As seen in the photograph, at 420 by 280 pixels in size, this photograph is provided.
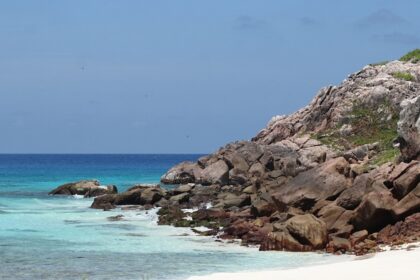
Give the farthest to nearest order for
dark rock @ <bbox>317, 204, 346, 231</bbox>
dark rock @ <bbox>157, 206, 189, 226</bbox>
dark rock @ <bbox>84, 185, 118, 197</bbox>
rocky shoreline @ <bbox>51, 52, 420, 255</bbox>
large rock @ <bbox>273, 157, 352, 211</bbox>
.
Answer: dark rock @ <bbox>84, 185, 118, 197</bbox>
dark rock @ <bbox>157, 206, 189, 226</bbox>
large rock @ <bbox>273, 157, 352, 211</bbox>
dark rock @ <bbox>317, 204, 346, 231</bbox>
rocky shoreline @ <bbox>51, 52, 420, 255</bbox>

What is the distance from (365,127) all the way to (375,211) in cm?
4450

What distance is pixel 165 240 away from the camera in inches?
1528

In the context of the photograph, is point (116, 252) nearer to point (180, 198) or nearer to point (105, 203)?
point (180, 198)

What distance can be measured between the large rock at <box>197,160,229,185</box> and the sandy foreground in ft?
162

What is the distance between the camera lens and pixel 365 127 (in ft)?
249

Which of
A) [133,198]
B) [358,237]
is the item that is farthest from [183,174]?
[358,237]

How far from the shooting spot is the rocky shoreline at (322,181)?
32938 millimetres

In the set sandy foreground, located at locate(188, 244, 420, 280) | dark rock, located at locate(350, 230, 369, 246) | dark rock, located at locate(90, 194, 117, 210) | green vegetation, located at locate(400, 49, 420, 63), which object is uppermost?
green vegetation, located at locate(400, 49, 420, 63)

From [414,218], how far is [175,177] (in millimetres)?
65824

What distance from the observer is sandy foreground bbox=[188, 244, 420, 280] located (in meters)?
24.1

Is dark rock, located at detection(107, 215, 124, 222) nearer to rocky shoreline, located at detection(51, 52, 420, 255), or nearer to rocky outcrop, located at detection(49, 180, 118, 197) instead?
rocky shoreline, located at detection(51, 52, 420, 255)

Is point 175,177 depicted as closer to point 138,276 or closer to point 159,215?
point 159,215

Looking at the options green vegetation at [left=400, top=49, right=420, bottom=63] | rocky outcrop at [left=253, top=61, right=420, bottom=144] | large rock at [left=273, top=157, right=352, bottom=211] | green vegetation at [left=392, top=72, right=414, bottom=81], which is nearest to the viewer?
large rock at [left=273, top=157, right=352, bottom=211]

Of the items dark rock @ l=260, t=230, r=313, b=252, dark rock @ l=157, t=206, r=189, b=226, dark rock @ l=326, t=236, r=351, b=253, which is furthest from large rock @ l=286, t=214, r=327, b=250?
dark rock @ l=157, t=206, r=189, b=226
